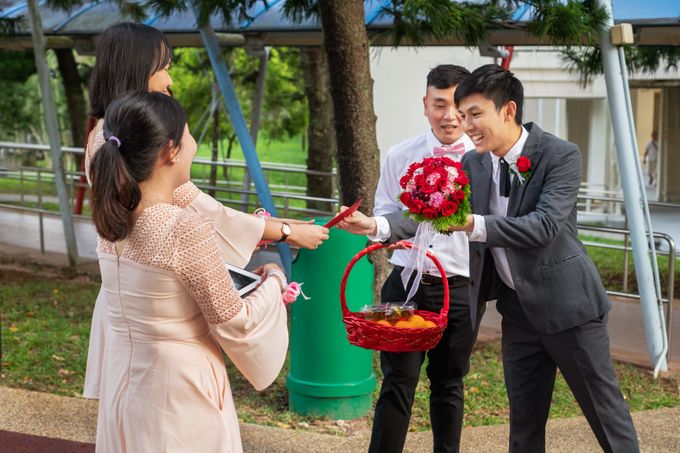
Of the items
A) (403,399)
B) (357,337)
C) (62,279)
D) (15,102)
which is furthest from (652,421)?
(15,102)

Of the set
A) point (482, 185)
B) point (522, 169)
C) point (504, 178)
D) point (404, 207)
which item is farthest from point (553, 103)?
point (522, 169)

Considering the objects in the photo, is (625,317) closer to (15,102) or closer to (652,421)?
(652,421)

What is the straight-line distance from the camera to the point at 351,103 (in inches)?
277

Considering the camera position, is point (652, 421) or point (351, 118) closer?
point (652, 421)

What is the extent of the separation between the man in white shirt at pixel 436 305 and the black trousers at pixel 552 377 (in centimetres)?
35

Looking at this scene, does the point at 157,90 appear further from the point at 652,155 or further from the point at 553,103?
the point at 652,155

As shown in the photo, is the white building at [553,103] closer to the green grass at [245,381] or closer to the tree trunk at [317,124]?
the tree trunk at [317,124]

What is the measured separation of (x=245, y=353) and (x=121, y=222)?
569 mm

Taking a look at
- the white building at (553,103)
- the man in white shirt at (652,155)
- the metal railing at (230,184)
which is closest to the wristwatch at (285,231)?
the metal railing at (230,184)

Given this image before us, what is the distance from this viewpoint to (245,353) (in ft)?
10.1

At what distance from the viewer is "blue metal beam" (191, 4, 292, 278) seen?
8.14m

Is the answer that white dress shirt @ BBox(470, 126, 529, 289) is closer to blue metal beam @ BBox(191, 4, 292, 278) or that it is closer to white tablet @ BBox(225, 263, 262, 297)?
white tablet @ BBox(225, 263, 262, 297)

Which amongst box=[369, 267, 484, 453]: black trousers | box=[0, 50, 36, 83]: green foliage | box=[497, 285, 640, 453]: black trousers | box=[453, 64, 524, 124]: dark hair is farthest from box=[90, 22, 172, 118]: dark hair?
box=[0, 50, 36, 83]: green foliage

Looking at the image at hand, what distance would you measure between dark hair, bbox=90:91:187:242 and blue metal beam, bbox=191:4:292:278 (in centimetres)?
503
